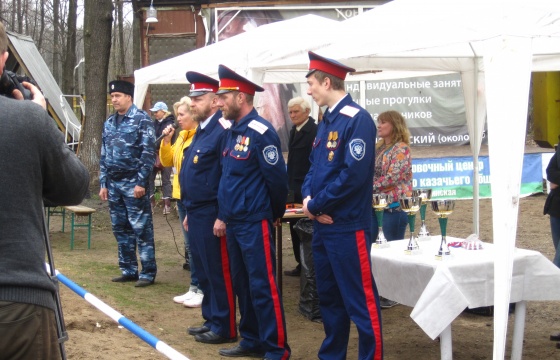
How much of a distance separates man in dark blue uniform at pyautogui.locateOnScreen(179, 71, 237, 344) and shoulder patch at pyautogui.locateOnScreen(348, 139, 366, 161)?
1442 mm

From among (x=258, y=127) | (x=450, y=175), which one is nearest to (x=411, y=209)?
(x=258, y=127)

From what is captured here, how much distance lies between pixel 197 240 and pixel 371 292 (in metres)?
1.76

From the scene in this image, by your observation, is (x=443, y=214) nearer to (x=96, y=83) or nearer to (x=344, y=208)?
(x=344, y=208)

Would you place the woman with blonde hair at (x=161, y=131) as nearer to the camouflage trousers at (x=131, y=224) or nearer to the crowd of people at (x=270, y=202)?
the camouflage trousers at (x=131, y=224)

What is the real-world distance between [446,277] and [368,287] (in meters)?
0.50

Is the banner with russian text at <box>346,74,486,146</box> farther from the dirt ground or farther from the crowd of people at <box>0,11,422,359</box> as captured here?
the crowd of people at <box>0,11,422,359</box>

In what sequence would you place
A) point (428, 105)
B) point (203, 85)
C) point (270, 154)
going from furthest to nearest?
point (428, 105)
point (203, 85)
point (270, 154)

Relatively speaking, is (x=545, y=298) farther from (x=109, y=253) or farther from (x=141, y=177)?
(x=109, y=253)

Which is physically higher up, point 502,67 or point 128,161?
point 502,67

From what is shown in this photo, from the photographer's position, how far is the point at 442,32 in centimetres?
436

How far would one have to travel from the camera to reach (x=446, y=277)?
470cm

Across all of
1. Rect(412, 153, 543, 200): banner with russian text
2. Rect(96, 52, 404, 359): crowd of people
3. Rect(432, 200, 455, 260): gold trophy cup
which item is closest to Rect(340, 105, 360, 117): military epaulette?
Rect(96, 52, 404, 359): crowd of people

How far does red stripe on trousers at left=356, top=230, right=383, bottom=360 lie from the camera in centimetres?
459

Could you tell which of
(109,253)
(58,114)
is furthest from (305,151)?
(58,114)
